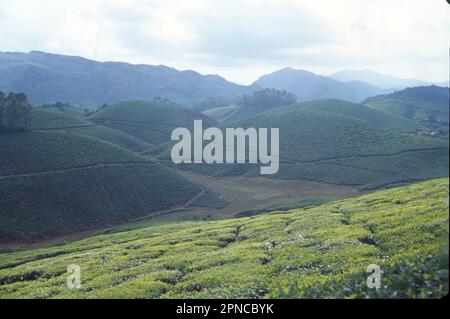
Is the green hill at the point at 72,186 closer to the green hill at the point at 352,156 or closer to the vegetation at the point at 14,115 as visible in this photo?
the vegetation at the point at 14,115

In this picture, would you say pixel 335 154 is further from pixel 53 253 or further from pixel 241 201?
pixel 53 253

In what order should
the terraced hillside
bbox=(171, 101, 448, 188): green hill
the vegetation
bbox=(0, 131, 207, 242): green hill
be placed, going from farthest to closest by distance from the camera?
bbox=(171, 101, 448, 188): green hill → the vegetation → bbox=(0, 131, 207, 242): green hill → the terraced hillside

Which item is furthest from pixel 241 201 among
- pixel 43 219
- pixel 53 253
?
pixel 53 253

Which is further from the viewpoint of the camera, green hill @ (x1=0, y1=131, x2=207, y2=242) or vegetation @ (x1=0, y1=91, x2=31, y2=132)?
vegetation @ (x1=0, y1=91, x2=31, y2=132)

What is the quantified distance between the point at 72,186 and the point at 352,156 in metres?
102

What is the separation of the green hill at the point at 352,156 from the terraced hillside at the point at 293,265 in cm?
10208

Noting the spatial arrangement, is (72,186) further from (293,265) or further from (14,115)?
(293,265)

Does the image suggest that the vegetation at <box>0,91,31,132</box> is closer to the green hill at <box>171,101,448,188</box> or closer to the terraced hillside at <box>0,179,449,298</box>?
the green hill at <box>171,101,448,188</box>

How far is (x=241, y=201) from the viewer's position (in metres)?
128

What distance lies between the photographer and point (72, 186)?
111 metres

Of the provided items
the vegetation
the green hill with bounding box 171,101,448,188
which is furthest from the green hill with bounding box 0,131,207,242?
the green hill with bounding box 171,101,448,188

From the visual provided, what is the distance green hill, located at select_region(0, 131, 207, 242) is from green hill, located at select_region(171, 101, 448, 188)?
43.1 meters

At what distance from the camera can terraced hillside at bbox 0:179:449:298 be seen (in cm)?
1520

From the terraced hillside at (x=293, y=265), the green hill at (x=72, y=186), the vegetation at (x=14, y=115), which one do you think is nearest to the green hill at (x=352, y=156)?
the green hill at (x=72, y=186)
